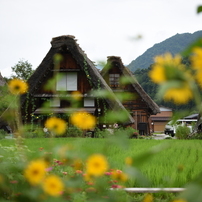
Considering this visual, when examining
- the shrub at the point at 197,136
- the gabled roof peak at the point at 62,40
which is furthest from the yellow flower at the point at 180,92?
the gabled roof peak at the point at 62,40

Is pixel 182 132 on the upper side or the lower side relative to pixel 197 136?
upper

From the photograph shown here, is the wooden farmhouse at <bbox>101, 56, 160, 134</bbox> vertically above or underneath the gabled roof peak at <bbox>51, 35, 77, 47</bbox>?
underneath

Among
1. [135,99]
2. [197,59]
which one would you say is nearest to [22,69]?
[135,99]

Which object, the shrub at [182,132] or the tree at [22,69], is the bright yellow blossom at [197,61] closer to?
the shrub at [182,132]

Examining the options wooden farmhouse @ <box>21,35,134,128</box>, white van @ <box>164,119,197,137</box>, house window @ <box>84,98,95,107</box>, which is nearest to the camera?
white van @ <box>164,119,197,137</box>

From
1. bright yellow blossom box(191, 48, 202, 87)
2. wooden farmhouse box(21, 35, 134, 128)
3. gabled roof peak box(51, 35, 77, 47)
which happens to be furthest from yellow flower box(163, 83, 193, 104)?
gabled roof peak box(51, 35, 77, 47)

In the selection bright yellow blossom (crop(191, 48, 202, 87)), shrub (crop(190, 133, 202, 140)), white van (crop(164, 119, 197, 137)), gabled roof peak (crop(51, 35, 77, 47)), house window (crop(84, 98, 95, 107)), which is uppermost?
gabled roof peak (crop(51, 35, 77, 47))

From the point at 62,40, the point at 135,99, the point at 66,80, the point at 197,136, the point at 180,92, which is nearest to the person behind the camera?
the point at 180,92

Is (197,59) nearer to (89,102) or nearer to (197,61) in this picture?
(197,61)

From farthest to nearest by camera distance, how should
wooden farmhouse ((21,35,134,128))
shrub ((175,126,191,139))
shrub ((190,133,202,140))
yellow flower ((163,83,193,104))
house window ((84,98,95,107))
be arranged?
house window ((84,98,95,107)) < wooden farmhouse ((21,35,134,128)) < shrub ((175,126,191,139)) < shrub ((190,133,202,140)) < yellow flower ((163,83,193,104))

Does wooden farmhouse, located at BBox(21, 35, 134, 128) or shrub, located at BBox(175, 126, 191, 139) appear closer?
shrub, located at BBox(175, 126, 191, 139)

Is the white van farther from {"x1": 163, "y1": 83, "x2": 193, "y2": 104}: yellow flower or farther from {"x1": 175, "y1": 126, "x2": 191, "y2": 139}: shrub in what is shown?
{"x1": 175, "y1": 126, "x2": 191, "y2": 139}: shrub

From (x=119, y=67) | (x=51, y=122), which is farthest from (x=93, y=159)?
(x=119, y=67)

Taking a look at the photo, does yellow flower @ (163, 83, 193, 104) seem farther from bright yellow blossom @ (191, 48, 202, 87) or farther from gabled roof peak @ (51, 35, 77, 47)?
gabled roof peak @ (51, 35, 77, 47)
